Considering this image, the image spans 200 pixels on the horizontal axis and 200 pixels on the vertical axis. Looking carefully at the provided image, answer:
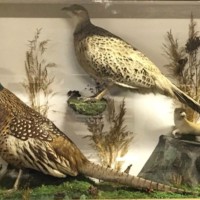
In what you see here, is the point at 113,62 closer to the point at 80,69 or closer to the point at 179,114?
the point at 80,69

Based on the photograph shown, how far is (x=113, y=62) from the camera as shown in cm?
125

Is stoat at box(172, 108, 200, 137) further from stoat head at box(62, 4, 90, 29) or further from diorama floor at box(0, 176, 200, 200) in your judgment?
stoat head at box(62, 4, 90, 29)

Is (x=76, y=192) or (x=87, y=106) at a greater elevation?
(x=87, y=106)

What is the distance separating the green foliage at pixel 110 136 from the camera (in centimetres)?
125

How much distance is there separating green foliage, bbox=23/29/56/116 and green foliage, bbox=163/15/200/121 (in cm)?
33

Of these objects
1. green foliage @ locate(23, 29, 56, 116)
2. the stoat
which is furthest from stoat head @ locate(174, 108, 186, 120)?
green foliage @ locate(23, 29, 56, 116)

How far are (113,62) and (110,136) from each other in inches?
8.1

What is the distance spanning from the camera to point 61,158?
123cm

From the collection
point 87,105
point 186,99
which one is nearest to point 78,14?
point 87,105

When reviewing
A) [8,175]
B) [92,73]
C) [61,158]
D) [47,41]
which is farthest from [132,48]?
[8,175]

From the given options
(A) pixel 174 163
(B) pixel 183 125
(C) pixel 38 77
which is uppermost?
(C) pixel 38 77

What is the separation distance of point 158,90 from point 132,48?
0.14m

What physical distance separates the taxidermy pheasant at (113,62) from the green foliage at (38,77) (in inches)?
3.9

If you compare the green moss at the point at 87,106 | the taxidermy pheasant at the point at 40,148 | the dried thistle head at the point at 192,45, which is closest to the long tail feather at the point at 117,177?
the taxidermy pheasant at the point at 40,148
